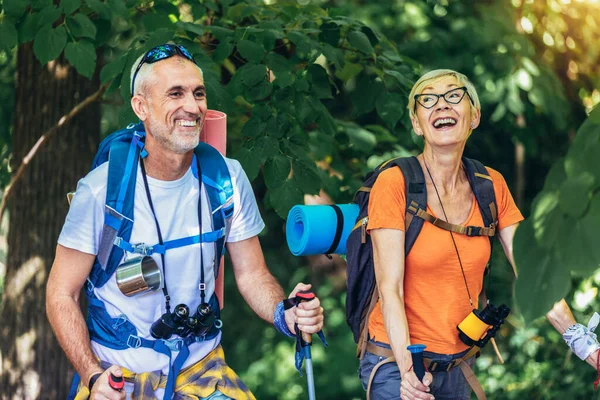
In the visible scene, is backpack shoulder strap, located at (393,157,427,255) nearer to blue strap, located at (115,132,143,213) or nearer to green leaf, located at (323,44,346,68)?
blue strap, located at (115,132,143,213)

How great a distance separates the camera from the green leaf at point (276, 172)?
5152 millimetres

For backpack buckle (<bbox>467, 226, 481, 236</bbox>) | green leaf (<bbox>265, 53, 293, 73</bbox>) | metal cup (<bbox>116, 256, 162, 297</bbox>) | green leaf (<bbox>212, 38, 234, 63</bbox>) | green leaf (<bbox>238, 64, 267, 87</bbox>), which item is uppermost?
green leaf (<bbox>212, 38, 234, 63</bbox>)

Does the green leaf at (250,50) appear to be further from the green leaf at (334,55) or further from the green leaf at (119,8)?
the green leaf at (119,8)

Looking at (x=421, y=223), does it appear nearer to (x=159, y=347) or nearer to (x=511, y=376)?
(x=159, y=347)

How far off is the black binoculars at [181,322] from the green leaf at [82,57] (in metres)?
1.83

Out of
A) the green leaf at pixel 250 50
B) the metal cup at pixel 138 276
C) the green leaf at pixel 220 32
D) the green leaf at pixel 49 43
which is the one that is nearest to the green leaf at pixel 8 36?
the green leaf at pixel 49 43

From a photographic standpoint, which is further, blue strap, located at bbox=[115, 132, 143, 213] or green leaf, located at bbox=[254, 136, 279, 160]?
green leaf, located at bbox=[254, 136, 279, 160]

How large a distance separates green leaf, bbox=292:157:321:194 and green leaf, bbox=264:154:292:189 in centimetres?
6

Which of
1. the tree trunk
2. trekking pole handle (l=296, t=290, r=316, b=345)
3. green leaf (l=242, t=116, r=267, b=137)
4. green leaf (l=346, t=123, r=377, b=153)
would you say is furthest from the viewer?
green leaf (l=346, t=123, r=377, b=153)

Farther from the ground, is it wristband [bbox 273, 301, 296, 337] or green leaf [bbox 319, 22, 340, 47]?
green leaf [bbox 319, 22, 340, 47]

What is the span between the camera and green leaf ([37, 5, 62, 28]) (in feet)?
16.7

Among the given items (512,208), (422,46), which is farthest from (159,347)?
(422,46)

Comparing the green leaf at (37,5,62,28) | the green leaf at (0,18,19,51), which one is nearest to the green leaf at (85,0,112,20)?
the green leaf at (37,5,62,28)

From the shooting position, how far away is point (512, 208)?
4.08 meters
